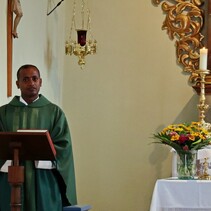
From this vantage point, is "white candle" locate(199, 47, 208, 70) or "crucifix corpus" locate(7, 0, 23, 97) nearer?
"crucifix corpus" locate(7, 0, 23, 97)

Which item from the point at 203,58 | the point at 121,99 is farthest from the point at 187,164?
the point at 121,99

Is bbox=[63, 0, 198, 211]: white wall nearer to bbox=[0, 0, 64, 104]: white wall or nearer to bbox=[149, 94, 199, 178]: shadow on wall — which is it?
bbox=[149, 94, 199, 178]: shadow on wall

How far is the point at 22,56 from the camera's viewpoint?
4.58 m

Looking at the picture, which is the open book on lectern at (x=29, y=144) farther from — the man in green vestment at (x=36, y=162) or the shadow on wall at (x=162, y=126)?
the shadow on wall at (x=162, y=126)

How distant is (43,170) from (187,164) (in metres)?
1.25

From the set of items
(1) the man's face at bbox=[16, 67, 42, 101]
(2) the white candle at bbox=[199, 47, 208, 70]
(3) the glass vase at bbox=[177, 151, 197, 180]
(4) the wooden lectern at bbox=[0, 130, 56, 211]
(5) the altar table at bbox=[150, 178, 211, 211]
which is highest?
(2) the white candle at bbox=[199, 47, 208, 70]

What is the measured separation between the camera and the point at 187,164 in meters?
4.27

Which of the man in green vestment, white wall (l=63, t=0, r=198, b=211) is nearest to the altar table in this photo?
the man in green vestment

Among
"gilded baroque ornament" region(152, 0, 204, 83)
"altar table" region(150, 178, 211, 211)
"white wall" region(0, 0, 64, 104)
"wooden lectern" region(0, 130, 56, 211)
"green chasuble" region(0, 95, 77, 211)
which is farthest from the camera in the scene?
"gilded baroque ornament" region(152, 0, 204, 83)

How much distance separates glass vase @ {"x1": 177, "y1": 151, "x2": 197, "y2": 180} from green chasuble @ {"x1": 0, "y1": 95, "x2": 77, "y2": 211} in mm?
1021

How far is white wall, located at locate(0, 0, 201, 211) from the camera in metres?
5.56

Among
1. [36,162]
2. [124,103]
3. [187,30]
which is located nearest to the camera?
[36,162]

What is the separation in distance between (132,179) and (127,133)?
418 mm

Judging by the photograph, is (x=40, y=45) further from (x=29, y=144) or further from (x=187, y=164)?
(x=29, y=144)
